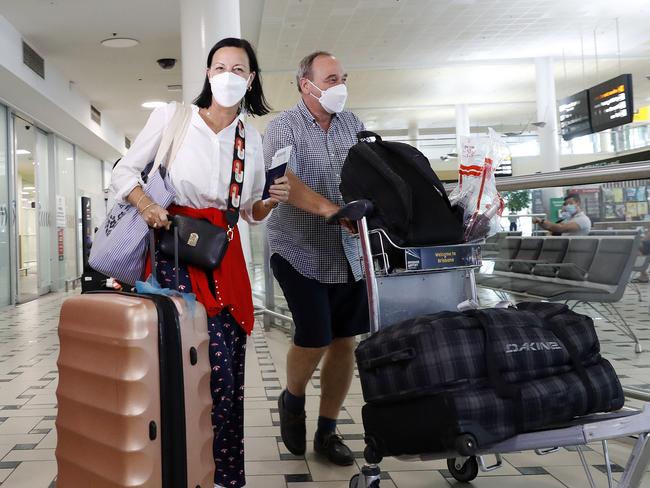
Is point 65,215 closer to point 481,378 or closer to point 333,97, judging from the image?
point 333,97

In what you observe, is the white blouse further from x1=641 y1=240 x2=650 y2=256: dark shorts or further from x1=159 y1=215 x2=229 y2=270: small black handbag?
x1=641 y1=240 x2=650 y2=256: dark shorts

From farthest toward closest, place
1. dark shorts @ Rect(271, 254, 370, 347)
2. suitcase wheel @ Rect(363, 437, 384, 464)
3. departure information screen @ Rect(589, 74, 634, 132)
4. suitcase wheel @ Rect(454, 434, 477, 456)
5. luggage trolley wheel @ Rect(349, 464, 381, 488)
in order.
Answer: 1. departure information screen @ Rect(589, 74, 634, 132)
2. dark shorts @ Rect(271, 254, 370, 347)
3. luggage trolley wheel @ Rect(349, 464, 381, 488)
4. suitcase wheel @ Rect(363, 437, 384, 464)
5. suitcase wheel @ Rect(454, 434, 477, 456)

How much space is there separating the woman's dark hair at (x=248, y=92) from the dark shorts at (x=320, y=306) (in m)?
0.63

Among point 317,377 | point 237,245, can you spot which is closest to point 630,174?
point 237,245

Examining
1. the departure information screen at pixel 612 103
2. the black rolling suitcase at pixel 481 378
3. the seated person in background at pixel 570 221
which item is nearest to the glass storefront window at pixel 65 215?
the departure information screen at pixel 612 103

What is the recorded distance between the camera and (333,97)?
2395 mm

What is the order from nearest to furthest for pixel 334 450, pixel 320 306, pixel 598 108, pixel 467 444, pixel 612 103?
pixel 467 444 < pixel 320 306 < pixel 334 450 < pixel 612 103 < pixel 598 108

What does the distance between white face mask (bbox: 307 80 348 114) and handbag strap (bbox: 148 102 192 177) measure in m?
0.70

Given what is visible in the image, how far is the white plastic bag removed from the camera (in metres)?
1.85

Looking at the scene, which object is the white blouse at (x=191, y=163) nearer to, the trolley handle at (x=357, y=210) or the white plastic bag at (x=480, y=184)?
the trolley handle at (x=357, y=210)

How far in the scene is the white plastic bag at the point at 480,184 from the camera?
1.85 meters

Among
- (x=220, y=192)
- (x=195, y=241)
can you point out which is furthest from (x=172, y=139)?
(x=195, y=241)

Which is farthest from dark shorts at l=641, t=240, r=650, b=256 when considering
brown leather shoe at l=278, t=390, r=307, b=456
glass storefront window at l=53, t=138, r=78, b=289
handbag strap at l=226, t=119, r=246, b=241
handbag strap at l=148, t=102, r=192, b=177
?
glass storefront window at l=53, t=138, r=78, b=289

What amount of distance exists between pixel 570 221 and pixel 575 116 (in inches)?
467
